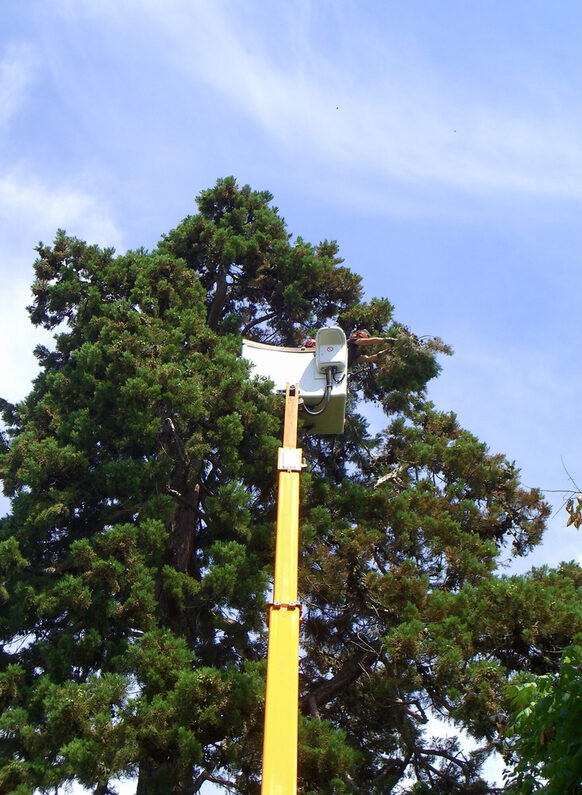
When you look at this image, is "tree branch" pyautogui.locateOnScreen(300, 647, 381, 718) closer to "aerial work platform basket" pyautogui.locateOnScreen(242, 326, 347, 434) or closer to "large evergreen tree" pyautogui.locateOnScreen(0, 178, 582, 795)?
"large evergreen tree" pyautogui.locateOnScreen(0, 178, 582, 795)

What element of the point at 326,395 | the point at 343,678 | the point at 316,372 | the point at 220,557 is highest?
the point at 316,372

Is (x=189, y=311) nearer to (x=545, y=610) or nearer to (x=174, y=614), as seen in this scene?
(x=174, y=614)

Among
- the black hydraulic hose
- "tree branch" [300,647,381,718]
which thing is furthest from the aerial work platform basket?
"tree branch" [300,647,381,718]

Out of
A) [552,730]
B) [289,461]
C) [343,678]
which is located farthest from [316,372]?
[552,730]

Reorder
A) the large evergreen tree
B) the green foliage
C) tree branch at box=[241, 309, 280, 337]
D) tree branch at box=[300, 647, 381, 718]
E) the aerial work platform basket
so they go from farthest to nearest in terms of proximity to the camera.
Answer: tree branch at box=[241, 309, 280, 337]
the aerial work platform basket
tree branch at box=[300, 647, 381, 718]
the large evergreen tree
the green foliage

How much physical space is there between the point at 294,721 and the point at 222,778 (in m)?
2.46

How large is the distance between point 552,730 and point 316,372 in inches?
233

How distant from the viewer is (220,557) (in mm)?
8539

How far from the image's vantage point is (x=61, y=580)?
8359 millimetres

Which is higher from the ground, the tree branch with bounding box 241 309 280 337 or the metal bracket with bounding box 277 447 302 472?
the tree branch with bounding box 241 309 280 337

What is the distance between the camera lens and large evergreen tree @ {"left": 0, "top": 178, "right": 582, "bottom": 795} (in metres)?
7.39

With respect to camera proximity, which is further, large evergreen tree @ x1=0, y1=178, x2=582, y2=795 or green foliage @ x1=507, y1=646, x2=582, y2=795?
large evergreen tree @ x1=0, y1=178, x2=582, y2=795

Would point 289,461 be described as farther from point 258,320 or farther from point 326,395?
point 258,320

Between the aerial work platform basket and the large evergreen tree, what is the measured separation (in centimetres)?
36
